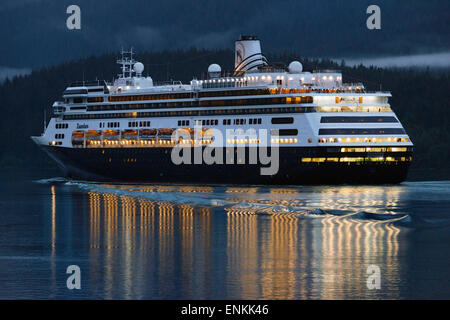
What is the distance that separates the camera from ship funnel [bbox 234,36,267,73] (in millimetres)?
121875

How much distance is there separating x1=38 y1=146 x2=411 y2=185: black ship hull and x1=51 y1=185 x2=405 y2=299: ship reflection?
15.4m

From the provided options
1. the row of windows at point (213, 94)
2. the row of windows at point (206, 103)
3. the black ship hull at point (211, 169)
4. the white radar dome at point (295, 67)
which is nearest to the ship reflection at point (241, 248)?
the black ship hull at point (211, 169)

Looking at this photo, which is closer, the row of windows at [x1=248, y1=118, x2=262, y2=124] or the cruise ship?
the cruise ship

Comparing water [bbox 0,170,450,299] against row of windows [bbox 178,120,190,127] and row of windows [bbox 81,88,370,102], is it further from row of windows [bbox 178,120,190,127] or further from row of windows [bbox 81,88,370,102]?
row of windows [bbox 178,120,190,127]

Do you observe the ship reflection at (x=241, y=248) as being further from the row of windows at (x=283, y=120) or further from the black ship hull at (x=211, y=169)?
the row of windows at (x=283, y=120)

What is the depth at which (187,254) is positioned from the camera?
5072cm

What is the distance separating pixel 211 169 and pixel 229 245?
58.1 meters

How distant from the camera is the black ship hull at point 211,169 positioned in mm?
104125

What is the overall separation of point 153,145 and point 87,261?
234 feet

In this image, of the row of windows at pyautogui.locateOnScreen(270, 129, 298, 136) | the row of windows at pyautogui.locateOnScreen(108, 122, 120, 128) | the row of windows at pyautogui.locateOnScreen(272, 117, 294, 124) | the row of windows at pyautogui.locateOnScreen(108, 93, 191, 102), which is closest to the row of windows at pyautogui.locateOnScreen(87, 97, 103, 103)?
the row of windows at pyautogui.locateOnScreen(108, 93, 191, 102)

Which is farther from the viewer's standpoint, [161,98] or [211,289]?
[161,98]

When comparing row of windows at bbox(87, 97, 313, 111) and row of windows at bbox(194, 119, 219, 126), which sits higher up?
row of windows at bbox(87, 97, 313, 111)
